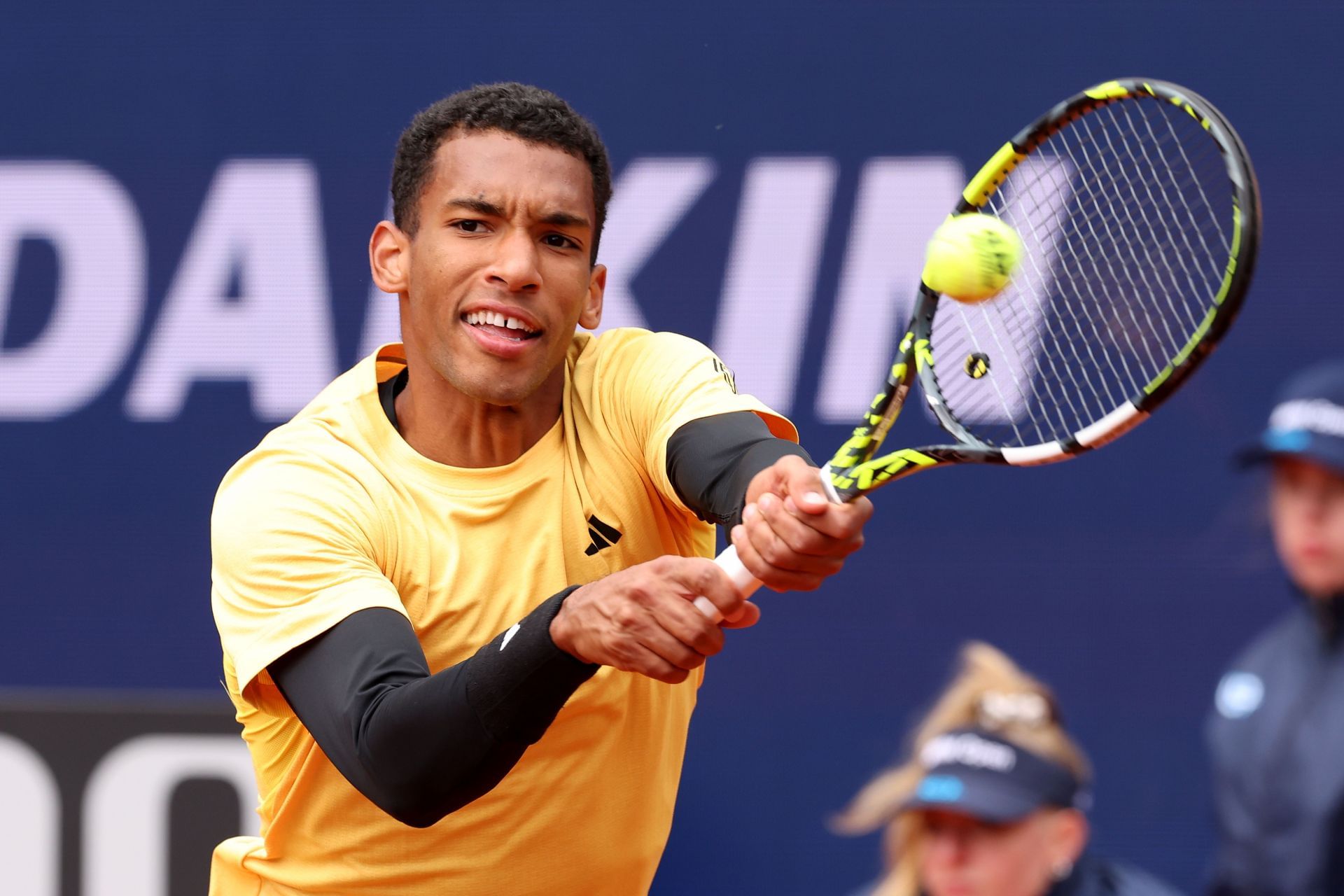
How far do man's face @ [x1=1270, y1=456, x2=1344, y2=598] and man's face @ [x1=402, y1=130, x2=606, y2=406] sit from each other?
1.11 meters

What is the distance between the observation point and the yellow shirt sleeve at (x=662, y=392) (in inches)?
84.4

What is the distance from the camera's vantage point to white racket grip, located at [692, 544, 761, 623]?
1.75m

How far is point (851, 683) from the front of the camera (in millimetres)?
3258

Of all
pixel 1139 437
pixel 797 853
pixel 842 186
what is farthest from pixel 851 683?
pixel 842 186

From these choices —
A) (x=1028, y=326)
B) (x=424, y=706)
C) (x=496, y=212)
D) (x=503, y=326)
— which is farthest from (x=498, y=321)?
(x=1028, y=326)

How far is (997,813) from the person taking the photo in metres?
2.43

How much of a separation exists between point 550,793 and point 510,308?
64 cm

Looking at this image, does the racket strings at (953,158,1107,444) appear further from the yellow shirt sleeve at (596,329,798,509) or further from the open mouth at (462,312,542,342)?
the open mouth at (462,312,542,342)

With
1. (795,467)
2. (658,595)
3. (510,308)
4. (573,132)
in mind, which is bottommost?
(658,595)

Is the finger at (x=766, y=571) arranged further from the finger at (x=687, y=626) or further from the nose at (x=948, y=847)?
the nose at (x=948, y=847)

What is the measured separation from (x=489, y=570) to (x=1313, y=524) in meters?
1.23

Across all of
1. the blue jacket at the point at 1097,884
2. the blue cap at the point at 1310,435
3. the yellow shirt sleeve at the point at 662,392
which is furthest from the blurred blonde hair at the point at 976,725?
the yellow shirt sleeve at the point at 662,392

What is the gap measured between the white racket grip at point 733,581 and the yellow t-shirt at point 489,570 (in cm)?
35

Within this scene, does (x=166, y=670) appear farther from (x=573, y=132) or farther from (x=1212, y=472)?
(x=1212, y=472)
